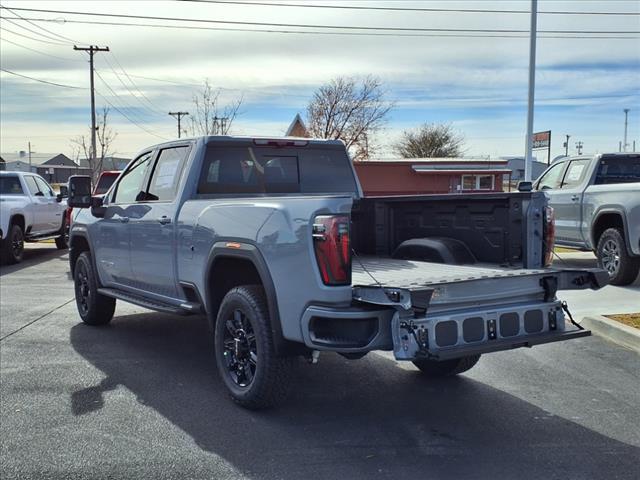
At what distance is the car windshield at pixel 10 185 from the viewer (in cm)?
1478

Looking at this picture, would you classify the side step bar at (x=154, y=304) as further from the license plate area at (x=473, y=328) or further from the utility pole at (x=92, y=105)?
the utility pole at (x=92, y=105)

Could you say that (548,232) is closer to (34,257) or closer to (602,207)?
(602,207)

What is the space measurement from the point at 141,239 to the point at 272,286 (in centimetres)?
237

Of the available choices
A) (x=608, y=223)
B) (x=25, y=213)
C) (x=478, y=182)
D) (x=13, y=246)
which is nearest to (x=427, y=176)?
(x=478, y=182)

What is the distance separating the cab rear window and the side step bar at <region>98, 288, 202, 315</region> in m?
0.98

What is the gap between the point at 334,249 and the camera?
395 cm

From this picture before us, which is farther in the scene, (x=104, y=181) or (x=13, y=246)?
(x=104, y=181)

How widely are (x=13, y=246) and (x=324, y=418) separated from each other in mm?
11347

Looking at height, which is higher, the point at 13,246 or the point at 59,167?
the point at 59,167

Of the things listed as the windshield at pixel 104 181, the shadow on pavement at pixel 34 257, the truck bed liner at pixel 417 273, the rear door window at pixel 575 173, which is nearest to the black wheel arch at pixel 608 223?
the rear door window at pixel 575 173

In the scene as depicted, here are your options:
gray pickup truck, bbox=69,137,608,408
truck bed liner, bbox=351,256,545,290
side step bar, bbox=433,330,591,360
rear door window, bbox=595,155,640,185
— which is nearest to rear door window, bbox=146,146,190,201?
gray pickup truck, bbox=69,137,608,408

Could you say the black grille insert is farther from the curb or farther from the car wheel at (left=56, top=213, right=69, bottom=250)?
the car wheel at (left=56, top=213, right=69, bottom=250)

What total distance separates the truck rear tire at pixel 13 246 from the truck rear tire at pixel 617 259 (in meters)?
11.3

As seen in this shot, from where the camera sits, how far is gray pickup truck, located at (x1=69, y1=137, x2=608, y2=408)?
3.96 meters
